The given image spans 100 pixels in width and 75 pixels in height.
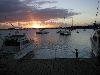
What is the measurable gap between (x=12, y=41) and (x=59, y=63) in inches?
526

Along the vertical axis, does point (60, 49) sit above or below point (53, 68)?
below

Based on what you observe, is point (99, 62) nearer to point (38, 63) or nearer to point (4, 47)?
point (38, 63)

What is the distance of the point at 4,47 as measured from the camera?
92.1 ft

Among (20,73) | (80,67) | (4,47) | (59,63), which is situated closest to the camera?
(20,73)

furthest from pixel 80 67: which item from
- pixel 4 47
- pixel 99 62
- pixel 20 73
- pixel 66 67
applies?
pixel 4 47

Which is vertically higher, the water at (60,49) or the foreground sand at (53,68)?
the foreground sand at (53,68)

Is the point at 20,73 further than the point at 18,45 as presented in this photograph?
No

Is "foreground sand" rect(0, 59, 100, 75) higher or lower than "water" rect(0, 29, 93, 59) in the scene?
higher

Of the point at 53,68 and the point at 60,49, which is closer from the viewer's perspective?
the point at 53,68

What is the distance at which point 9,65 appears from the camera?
1762 cm

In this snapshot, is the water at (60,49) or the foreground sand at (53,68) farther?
the water at (60,49)

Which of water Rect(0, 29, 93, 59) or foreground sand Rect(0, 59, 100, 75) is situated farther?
water Rect(0, 29, 93, 59)

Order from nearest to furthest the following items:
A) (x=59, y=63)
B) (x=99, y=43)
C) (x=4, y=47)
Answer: (x=59, y=63)
(x=99, y=43)
(x=4, y=47)

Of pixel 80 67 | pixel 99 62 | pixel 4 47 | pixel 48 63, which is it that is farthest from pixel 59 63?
pixel 4 47
